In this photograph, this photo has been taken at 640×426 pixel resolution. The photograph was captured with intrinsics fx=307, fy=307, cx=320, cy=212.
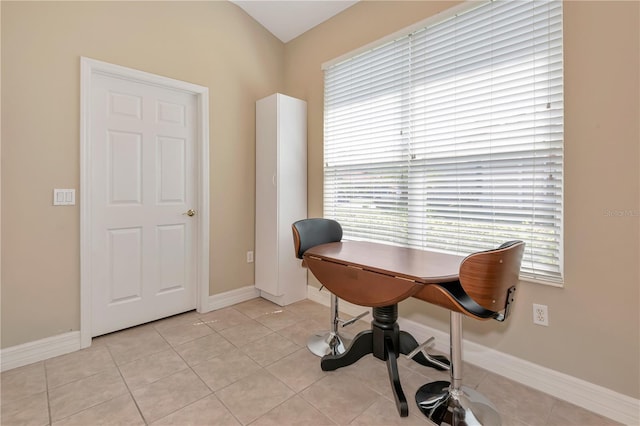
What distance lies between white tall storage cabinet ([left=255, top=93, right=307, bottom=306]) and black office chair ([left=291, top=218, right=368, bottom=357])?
2.46ft

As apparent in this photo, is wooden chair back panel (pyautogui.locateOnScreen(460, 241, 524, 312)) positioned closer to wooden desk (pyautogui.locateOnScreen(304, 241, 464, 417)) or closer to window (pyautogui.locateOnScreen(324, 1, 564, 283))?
wooden desk (pyautogui.locateOnScreen(304, 241, 464, 417))

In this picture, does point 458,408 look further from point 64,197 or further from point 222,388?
point 64,197

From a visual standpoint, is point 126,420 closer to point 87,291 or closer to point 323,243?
point 87,291

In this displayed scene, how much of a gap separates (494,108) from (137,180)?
270 centimetres

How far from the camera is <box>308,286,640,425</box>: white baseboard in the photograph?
1520 millimetres

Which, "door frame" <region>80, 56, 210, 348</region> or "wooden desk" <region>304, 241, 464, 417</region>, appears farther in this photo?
"door frame" <region>80, 56, 210, 348</region>

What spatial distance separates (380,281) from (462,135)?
3.98 feet

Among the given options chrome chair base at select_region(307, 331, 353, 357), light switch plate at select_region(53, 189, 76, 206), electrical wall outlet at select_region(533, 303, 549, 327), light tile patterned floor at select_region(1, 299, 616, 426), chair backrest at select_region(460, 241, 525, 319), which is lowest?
light tile patterned floor at select_region(1, 299, 616, 426)

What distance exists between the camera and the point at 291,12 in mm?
2998

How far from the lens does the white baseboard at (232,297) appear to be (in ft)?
9.65

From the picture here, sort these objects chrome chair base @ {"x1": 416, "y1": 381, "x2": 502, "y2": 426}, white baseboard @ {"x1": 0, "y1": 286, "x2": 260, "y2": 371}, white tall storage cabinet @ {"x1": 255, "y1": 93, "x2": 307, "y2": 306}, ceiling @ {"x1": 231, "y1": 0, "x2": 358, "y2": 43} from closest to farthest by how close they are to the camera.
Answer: chrome chair base @ {"x1": 416, "y1": 381, "x2": 502, "y2": 426} → white baseboard @ {"x1": 0, "y1": 286, "x2": 260, "y2": 371} → ceiling @ {"x1": 231, "y1": 0, "x2": 358, "y2": 43} → white tall storage cabinet @ {"x1": 255, "y1": 93, "x2": 307, "y2": 306}

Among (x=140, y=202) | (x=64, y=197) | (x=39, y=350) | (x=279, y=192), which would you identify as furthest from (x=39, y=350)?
(x=279, y=192)

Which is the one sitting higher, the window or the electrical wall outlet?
the window

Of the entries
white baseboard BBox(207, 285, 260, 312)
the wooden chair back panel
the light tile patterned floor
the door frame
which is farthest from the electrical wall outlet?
the door frame
